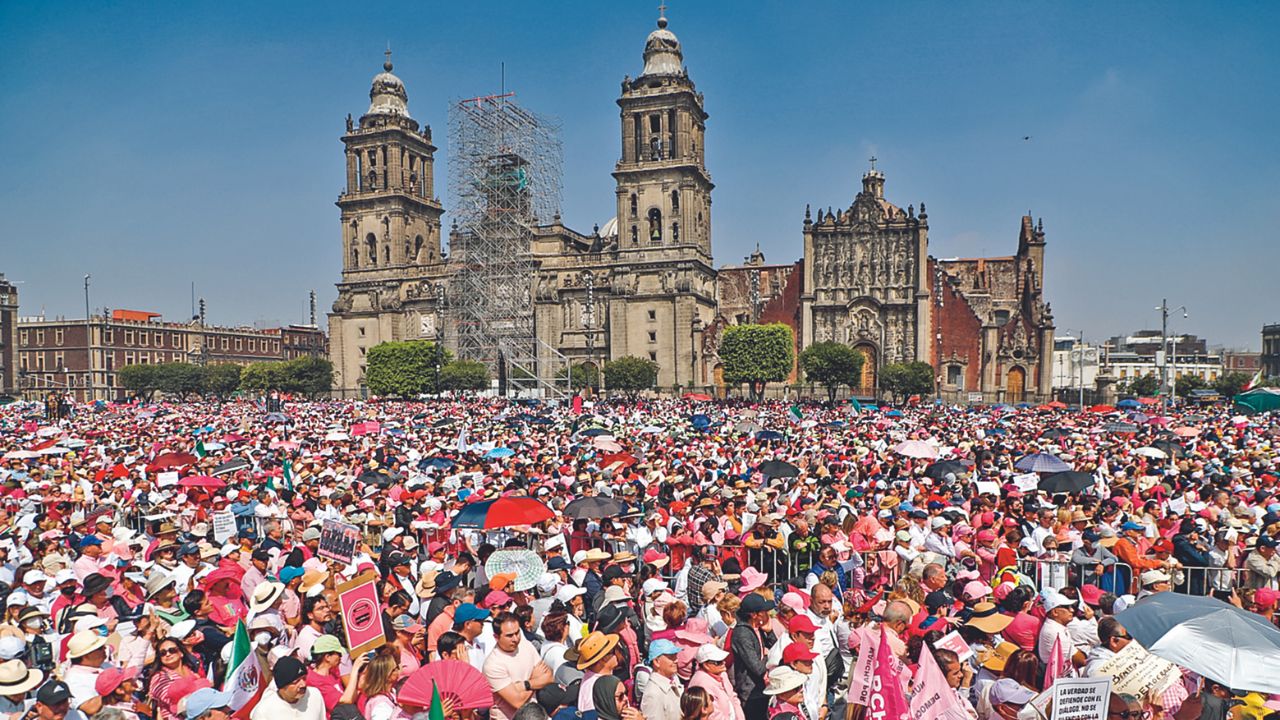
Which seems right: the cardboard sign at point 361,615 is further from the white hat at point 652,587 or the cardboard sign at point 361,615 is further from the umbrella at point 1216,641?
the umbrella at point 1216,641

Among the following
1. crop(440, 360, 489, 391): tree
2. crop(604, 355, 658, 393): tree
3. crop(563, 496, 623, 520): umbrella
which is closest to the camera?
crop(563, 496, 623, 520): umbrella

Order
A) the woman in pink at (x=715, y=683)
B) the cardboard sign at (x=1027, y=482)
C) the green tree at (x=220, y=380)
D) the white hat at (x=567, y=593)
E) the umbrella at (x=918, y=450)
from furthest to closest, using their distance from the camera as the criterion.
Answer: the green tree at (x=220, y=380)
the umbrella at (x=918, y=450)
the cardboard sign at (x=1027, y=482)
the white hat at (x=567, y=593)
the woman in pink at (x=715, y=683)

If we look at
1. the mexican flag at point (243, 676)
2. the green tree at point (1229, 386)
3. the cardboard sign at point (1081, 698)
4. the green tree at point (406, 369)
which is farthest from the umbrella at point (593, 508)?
the green tree at point (1229, 386)

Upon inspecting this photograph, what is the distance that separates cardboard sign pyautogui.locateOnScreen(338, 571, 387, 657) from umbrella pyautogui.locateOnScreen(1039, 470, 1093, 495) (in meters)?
11.2

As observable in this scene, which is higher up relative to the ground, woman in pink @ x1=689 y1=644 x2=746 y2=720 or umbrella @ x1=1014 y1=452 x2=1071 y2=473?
woman in pink @ x1=689 y1=644 x2=746 y2=720

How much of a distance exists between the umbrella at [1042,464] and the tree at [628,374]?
177 ft

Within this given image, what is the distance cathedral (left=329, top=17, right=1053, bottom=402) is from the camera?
70.7 m

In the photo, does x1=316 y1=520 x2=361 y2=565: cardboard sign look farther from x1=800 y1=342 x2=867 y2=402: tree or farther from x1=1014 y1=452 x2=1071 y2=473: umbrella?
x1=800 y1=342 x2=867 y2=402: tree

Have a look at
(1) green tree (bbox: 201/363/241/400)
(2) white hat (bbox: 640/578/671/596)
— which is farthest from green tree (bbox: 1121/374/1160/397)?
(1) green tree (bbox: 201/363/241/400)

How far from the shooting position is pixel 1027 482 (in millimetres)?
15609

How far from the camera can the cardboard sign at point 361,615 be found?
631 cm

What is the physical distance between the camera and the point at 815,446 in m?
24.0

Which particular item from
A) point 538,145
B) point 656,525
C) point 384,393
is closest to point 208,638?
point 656,525

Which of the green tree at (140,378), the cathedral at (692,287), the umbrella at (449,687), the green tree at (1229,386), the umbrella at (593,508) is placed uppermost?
the cathedral at (692,287)
